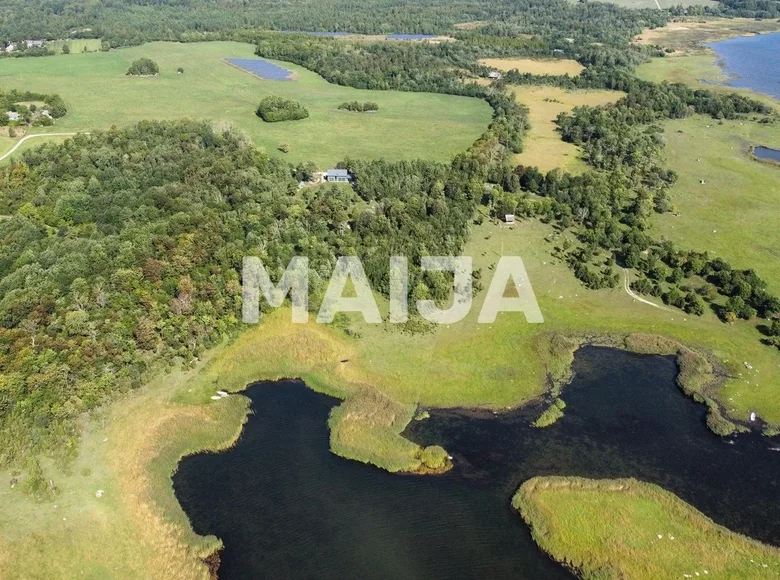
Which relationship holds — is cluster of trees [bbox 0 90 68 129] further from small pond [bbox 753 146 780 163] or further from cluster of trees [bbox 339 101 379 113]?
small pond [bbox 753 146 780 163]

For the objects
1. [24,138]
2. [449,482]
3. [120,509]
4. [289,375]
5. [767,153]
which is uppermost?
[24,138]

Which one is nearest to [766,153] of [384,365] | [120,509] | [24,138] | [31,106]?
[384,365]

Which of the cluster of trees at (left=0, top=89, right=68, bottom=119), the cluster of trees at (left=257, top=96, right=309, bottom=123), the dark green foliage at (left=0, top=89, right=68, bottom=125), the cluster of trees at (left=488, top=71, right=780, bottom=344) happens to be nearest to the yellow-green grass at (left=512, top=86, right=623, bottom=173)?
the cluster of trees at (left=488, top=71, right=780, bottom=344)

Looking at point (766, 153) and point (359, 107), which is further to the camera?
point (359, 107)

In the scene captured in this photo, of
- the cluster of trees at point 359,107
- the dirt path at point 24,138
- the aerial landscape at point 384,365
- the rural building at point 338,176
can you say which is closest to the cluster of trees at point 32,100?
the dirt path at point 24,138

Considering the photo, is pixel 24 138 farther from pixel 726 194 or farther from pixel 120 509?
pixel 726 194

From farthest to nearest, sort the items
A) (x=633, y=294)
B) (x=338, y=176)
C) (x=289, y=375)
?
(x=338, y=176)
(x=633, y=294)
(x=289, y=375)
